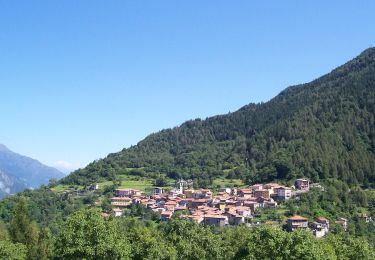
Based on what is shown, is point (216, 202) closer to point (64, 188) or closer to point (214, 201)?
point (214, 201)

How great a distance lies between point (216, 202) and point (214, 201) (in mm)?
717

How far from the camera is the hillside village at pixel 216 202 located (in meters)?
120

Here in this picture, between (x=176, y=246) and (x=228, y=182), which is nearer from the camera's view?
(x=176, y=246)

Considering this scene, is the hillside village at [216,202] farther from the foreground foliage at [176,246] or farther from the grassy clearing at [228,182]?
the foreground foliage at [176,246]

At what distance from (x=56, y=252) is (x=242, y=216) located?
8388 centimetres

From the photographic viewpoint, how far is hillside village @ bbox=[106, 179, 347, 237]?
393ft

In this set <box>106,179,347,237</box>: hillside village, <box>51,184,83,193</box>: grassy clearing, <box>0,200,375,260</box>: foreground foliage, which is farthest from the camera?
<box>51,184,83,193</box>: grassy clearing

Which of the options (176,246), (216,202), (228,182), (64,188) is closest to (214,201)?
(216,202)

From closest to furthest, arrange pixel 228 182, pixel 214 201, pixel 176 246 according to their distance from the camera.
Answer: pixel 176 246 → pixel 214 201 → pixel 228 182

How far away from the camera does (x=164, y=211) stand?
132 meters

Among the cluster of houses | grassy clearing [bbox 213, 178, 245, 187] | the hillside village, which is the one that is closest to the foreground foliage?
the hillside village

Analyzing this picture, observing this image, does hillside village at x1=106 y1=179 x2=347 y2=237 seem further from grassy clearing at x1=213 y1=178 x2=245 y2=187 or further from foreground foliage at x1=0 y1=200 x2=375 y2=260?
foreground foliage at x1=0 y1=200 x2=375 y2=260

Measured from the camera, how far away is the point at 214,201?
138750 mm

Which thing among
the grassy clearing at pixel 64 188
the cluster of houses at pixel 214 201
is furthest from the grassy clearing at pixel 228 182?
A: the grassy clearing at pixel 64 188
